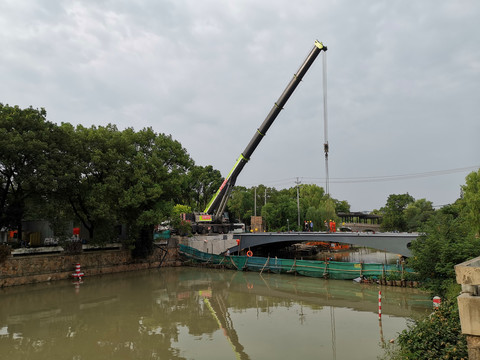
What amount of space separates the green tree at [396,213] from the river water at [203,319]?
56.7 meters

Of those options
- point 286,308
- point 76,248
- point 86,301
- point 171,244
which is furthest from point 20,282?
point 286,308

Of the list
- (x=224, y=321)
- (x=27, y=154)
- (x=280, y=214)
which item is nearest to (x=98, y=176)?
(x=27, y=154)

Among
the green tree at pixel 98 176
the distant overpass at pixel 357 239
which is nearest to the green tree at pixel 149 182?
the green tree at pixel 98 176

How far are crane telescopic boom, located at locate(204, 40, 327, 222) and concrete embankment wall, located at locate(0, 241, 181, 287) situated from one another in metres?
9.63

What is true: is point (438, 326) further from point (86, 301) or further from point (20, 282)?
point (20, 282)

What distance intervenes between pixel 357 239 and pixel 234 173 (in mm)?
16914

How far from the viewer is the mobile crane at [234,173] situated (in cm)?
3812

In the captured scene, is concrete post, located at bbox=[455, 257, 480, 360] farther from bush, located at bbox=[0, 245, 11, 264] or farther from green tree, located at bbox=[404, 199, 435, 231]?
green tree, located at bbox=[404, 199, 435, 231]

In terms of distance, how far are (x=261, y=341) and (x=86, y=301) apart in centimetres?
1504

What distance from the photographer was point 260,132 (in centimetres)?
4112

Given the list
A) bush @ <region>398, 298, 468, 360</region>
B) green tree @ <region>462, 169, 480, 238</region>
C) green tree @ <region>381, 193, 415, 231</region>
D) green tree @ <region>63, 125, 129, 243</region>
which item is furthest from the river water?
green tree @ <region>381, 193, 415, 231</region>

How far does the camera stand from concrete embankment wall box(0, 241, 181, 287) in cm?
2927

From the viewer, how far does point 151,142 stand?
129ft

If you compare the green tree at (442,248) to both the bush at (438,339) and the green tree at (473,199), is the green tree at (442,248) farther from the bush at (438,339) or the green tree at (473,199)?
the green tree at (473,199)
